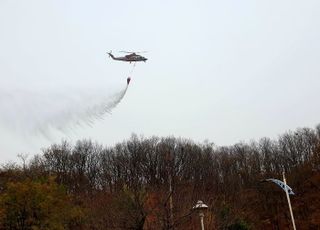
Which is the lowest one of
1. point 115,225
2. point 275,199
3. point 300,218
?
point 115,225

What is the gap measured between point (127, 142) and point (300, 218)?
28982 mm

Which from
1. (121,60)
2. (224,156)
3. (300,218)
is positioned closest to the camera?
(121,60)

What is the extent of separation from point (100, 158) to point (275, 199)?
2763 centimetres

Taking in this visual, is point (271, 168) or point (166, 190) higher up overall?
point (271, 168)

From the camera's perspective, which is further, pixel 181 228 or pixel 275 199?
pixel 275 199

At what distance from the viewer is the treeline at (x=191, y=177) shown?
1073 inches

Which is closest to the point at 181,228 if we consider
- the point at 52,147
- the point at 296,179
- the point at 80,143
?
the point at 296,179

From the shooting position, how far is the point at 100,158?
2687 inches

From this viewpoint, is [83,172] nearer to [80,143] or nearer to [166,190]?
[80,143]

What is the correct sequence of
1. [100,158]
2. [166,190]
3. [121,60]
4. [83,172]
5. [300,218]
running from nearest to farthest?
[166,190] < [121,60] < [300,218] < [83,172] < [100,158]

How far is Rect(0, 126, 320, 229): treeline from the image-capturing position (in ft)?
89.5

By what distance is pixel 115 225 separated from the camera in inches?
757

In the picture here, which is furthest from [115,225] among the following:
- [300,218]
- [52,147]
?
[52,147]

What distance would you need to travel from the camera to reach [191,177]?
2998cm
